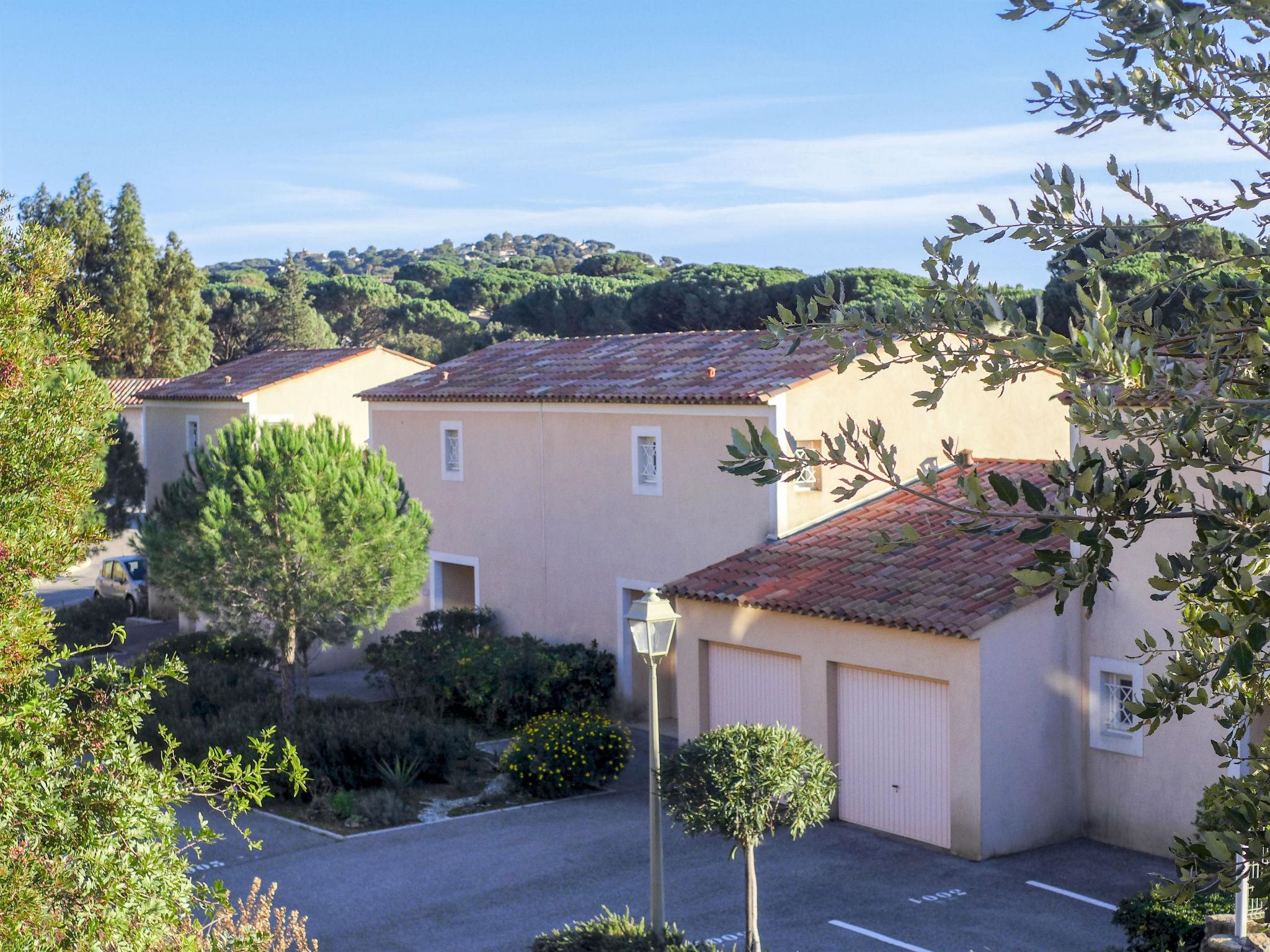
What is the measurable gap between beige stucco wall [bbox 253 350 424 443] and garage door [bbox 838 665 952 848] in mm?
15836

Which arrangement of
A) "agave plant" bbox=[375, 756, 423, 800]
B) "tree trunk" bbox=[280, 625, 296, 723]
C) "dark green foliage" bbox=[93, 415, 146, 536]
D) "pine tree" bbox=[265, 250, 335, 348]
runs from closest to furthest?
1. "agave plant" bbox=[375, 756, 423, 800]
2. "tree trunk" bbox=[280, 625, 296, 723]
3. "dark green foliage" bbox=[93, 415, 146, 536]
4. "pine tree" bbox=[265, 250, 335, 348]

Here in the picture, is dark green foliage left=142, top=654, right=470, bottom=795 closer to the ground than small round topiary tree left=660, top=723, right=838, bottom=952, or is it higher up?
closer to the ground

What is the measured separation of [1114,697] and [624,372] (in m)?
9.80

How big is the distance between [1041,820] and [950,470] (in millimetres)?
5853

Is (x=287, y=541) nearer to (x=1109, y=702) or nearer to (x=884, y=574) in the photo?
(x=884, y=574)

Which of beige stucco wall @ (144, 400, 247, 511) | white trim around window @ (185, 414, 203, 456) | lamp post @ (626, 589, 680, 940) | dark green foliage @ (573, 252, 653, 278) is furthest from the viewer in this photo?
dark green foliage @ (573, 252, 653, 278)

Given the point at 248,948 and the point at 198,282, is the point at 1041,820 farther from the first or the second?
the point at 198,282

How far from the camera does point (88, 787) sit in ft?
15.6

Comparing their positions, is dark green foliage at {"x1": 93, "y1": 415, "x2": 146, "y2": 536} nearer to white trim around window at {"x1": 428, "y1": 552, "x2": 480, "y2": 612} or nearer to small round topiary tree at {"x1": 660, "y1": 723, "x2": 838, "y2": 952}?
white trim around window at {"x1": 428, "y1": 552, "x2": 480, "y2": 612}

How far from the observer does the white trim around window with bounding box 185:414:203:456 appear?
98.4ft

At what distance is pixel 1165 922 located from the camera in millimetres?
9695

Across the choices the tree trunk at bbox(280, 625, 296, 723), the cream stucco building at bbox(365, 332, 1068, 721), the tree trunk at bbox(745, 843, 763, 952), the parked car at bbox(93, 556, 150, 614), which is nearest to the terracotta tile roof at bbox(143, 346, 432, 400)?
the parked car at bbox(93, 556, 150, 614)

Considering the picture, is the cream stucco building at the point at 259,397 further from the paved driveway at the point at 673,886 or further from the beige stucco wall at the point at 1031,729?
the beige stucco wall at the point at 1031,729

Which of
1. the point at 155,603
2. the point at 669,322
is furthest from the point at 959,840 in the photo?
the point at 669,322
